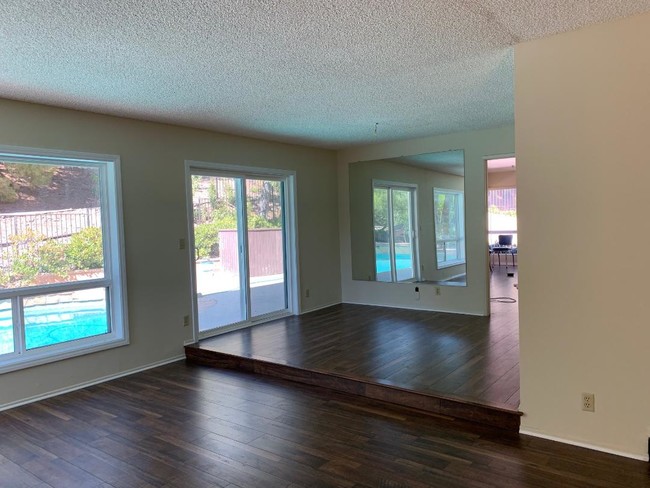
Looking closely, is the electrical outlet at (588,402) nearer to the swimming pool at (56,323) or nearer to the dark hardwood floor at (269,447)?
the dark hardwood floor at (269,447)

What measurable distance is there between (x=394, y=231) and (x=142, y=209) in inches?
140

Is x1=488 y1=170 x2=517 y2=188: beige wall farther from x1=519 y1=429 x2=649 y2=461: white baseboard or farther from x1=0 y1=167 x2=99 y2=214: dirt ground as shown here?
x1=0 y1=167 x2=99 y2=214: dirt ground

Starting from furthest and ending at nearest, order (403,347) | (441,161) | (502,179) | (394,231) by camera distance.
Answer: (502,179), (394,231), (441,161), (403,347)

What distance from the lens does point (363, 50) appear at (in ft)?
9.37

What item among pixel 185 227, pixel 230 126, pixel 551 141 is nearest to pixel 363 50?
pixel 551 141

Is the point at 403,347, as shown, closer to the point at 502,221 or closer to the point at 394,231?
the point at 394,231

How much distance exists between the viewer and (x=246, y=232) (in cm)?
566

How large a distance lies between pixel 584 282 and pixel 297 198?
4180mm

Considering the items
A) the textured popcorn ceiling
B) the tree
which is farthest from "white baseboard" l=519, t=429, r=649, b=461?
the tree

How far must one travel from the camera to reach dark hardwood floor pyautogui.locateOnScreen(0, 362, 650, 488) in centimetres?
246

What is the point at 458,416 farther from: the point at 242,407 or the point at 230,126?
the point at 230,126

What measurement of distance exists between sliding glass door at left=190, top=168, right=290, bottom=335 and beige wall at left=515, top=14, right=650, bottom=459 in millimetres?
3480

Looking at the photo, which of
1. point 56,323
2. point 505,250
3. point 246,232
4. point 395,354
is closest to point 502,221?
point 505,250

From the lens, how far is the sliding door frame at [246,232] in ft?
16.4
